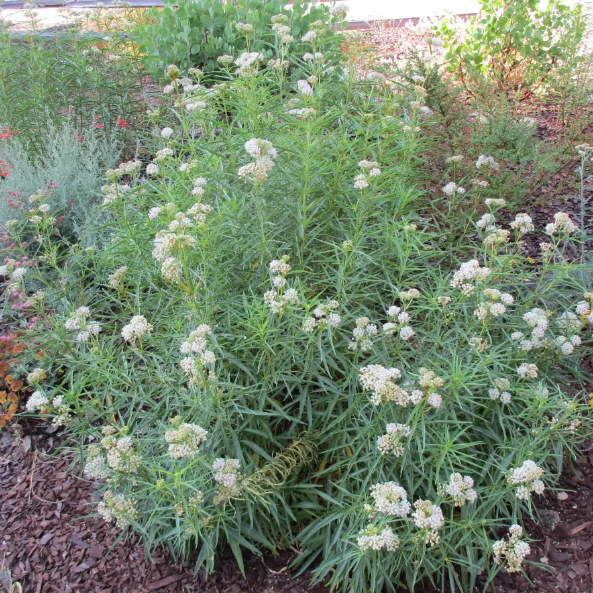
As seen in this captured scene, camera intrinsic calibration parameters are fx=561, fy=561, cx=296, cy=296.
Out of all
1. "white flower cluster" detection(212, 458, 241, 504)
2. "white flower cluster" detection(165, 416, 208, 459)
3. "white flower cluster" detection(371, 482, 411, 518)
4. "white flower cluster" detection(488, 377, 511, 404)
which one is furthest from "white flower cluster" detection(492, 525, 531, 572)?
"white flower cluster" detection(165, 416, 208, 459)

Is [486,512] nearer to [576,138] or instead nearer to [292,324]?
[292,324]

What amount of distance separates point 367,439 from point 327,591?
69 cm

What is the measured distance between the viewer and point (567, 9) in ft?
18.4

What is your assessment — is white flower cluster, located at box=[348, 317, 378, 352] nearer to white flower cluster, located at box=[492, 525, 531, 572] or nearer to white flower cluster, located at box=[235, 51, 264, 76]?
white flower cluster, located at box=[492, 525, 531, 572]

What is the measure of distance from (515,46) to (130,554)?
18.9 ft

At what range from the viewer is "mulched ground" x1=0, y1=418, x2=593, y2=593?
2455 mm

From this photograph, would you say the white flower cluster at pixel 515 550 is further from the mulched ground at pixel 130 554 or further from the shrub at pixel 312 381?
the mulched ground at pixel 130 554

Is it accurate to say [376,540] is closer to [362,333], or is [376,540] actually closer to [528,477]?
[528,477]

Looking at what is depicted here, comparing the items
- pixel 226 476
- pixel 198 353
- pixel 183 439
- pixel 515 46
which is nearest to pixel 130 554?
pixel 226 476

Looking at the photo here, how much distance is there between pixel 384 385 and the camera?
2014 millimetres

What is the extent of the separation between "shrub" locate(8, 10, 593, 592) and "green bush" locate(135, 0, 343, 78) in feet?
9.41

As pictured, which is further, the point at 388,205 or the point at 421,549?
the point at 388,205

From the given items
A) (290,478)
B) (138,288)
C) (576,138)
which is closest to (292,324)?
(290,478)

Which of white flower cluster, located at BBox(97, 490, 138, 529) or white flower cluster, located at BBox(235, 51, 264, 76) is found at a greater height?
white flower cluster, located at BBox(235, 51, 264, 76)
